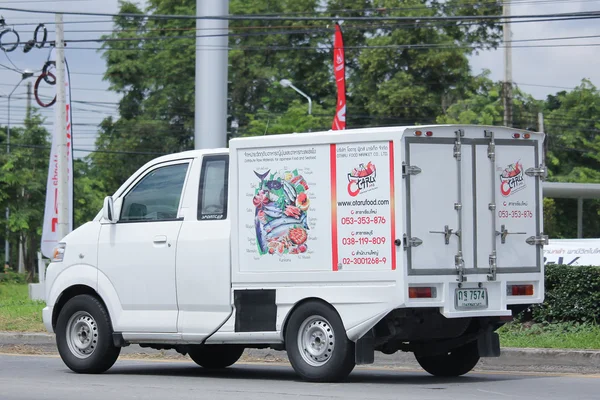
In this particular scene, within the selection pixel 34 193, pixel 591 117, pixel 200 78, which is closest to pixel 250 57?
pixel 34 193

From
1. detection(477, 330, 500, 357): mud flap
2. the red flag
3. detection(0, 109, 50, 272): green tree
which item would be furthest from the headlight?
detection(0, 109, 50, 272): green tree

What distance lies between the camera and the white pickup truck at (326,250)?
10234 millimetres

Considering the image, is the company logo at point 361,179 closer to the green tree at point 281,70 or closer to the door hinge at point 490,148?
the door hinge at point 490,148

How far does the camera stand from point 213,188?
1152cm

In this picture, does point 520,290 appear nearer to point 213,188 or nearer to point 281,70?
point 213,188

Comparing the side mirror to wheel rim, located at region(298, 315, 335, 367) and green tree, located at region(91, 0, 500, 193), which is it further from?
green tree, located at region(91, 0, 500, 193)

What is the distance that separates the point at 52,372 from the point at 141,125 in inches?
1732

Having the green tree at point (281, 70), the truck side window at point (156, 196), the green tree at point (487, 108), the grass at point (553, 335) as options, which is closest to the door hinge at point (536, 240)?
the grass at point (553, 335)

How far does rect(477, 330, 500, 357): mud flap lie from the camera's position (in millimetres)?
11125

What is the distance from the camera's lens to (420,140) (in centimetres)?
1025

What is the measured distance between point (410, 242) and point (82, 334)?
414 cm

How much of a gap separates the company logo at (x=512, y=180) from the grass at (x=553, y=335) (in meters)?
2.82

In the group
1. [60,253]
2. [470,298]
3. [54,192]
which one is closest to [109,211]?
[60,253]

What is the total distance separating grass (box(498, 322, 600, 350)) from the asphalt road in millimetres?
1376
